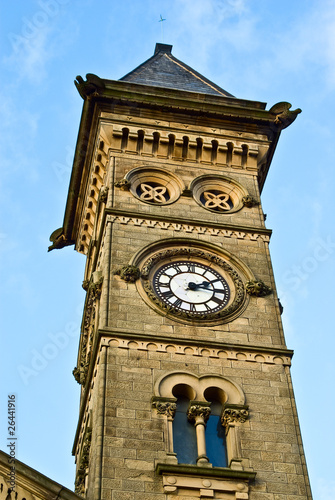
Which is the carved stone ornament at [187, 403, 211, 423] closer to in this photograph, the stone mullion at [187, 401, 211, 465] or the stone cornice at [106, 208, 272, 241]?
the stone mullion at [187, 401, 211, 465]

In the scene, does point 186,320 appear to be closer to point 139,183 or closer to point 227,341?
point 227,341

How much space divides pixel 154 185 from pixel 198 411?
33.3 ft

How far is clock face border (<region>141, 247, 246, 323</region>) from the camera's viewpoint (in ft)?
87.4

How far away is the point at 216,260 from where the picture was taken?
28.8m

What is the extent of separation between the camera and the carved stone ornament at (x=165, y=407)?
2373 cm

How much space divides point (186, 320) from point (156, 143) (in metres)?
8.51

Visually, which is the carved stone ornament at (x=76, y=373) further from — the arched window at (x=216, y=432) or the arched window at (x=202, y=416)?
the arched window at (x=216, y=432)

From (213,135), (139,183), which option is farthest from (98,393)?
(213,135)

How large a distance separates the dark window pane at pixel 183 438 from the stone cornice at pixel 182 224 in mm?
7049

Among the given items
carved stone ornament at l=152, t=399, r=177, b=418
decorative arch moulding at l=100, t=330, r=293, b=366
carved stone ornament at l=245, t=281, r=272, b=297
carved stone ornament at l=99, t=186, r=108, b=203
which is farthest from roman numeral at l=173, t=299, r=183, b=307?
carved stone ornament at l=99, t=186, r=108, b=203

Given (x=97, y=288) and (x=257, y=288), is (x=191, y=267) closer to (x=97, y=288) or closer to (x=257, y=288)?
(x=257, y=288)

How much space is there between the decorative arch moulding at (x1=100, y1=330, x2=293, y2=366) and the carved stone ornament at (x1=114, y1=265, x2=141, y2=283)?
2.35m

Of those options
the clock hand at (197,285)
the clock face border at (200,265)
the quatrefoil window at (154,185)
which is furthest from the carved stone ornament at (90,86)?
the clock hand at (197,285)

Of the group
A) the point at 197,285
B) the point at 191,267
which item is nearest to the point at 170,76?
the point at 191,267
